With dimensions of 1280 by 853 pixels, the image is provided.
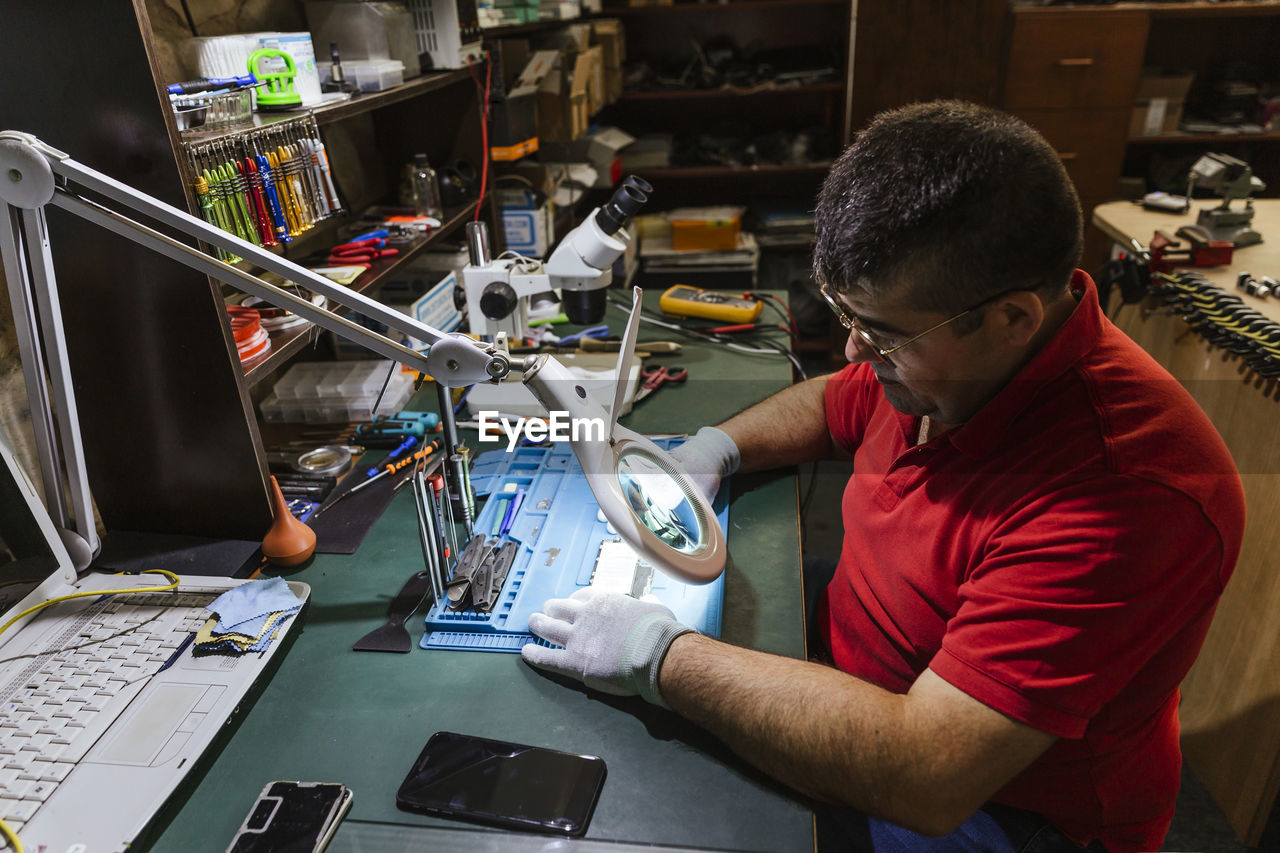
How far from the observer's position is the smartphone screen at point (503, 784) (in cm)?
81

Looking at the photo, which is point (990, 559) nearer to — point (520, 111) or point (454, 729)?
point (454, 729)

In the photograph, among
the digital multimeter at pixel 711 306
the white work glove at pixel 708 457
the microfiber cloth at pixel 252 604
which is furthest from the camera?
the digital multimeter at pixel 711 306

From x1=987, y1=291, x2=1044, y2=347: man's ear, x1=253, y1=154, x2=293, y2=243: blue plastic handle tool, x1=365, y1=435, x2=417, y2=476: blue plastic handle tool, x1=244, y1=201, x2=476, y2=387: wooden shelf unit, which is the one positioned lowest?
x1=365, y1=435, x2=417, y2=476: blue plastic handle tool

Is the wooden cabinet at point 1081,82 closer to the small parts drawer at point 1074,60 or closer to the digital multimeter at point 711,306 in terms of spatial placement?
the small parts drawer at point 1074,60

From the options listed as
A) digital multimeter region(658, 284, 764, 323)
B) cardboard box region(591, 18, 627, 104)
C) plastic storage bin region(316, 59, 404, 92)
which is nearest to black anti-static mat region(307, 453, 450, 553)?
plastic storage bin region(316, 59, 404, 92)

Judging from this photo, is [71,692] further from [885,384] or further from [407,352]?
[885,384]

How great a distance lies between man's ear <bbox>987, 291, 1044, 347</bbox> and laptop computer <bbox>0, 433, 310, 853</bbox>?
96 centimetres

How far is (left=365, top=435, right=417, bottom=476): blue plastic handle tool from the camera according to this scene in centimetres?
144

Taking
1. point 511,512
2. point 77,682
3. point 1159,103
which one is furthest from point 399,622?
point 1159,103

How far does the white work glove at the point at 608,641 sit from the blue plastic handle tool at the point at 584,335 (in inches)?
36.2

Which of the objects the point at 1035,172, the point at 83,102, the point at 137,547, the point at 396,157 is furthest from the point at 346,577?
the point at 396,157

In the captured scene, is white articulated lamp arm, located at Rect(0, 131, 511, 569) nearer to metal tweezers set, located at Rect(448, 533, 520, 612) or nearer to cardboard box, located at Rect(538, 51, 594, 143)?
metal tweezers set, located at Rect(448, 533, 520, 612)

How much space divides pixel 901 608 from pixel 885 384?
297 mm

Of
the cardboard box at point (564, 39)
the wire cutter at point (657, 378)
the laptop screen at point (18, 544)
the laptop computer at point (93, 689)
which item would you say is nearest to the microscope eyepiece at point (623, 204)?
the wire cutter at point (657, 378)
